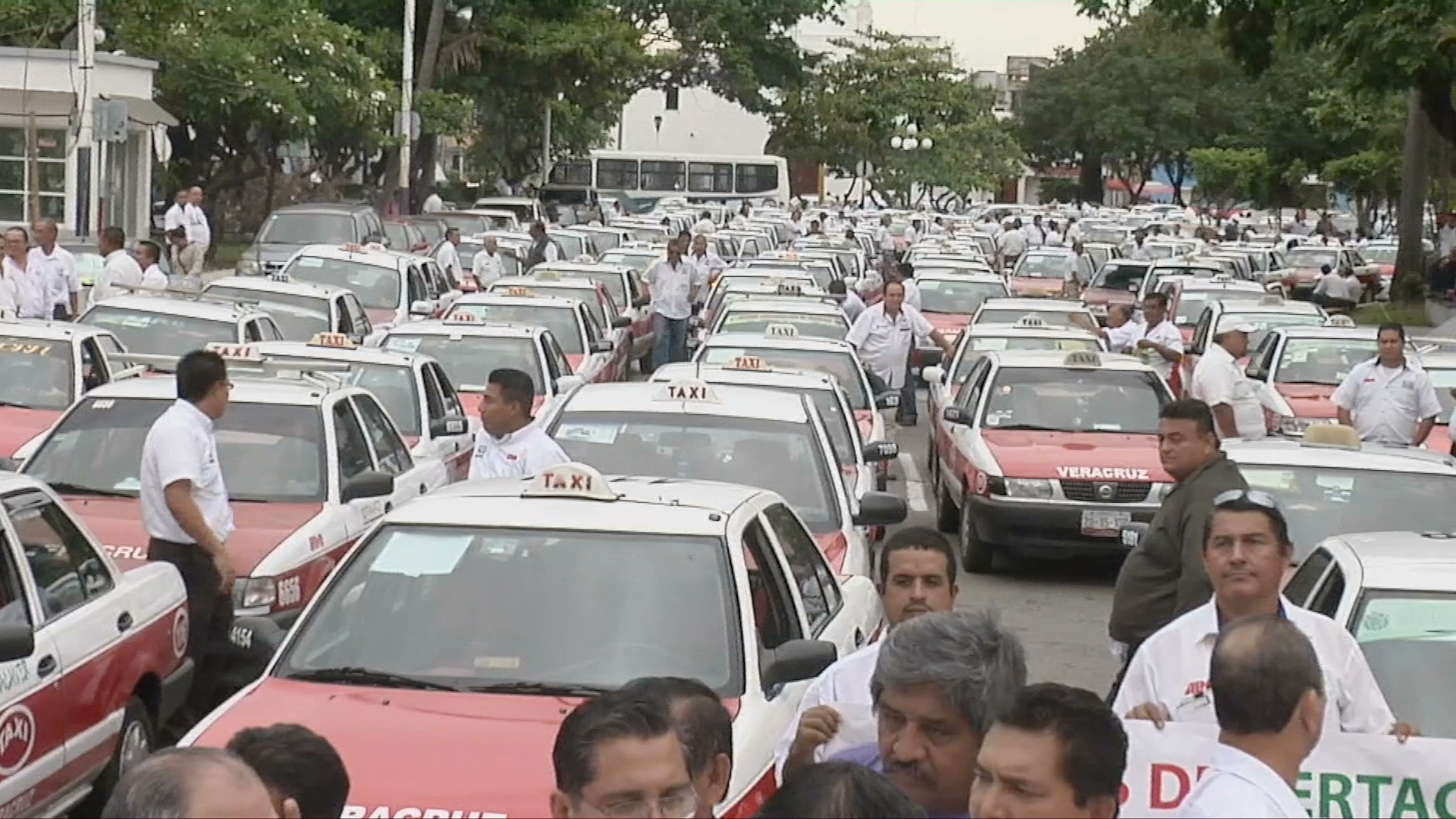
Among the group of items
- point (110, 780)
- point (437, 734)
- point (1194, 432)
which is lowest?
point (110, 780)

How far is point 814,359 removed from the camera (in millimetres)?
18281

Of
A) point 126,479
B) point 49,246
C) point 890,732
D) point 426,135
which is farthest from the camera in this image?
point 426,135

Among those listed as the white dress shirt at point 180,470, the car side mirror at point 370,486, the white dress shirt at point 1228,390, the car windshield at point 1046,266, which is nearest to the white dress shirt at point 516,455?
the car side mirror at point 370,486

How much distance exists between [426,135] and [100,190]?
25266 millimetres

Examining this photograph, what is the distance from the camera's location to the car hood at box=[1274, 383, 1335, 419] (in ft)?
63.1

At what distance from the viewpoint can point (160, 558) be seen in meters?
9.84

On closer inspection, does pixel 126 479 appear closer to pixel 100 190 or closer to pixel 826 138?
pixel 100 190

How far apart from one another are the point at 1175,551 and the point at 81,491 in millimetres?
5559

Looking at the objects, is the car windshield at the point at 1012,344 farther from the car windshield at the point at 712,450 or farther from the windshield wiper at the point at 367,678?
the windshield wiper at the point at 367,678

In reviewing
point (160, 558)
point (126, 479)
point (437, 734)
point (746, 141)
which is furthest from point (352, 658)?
point (746, 141)

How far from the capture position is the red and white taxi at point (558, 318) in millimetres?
21922

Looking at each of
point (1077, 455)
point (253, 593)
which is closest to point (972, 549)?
point (1077, 455)

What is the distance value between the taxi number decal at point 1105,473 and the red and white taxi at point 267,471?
4.44m

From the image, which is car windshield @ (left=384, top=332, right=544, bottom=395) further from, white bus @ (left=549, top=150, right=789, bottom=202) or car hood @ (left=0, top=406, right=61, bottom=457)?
white bus @ (left=549, top=150, right=789, bottom=202)
